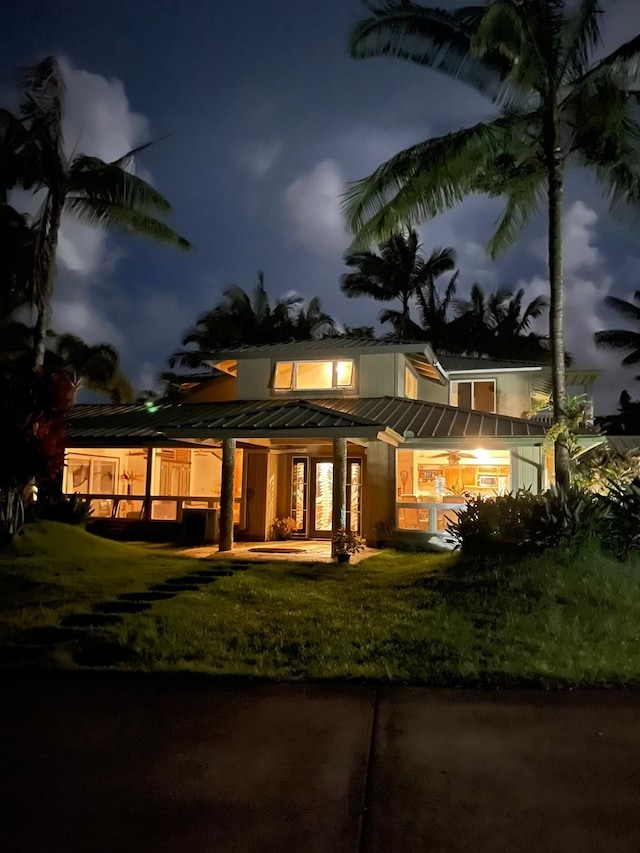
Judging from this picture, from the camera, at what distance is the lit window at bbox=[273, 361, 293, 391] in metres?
18.2

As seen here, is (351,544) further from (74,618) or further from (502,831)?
(502,831)

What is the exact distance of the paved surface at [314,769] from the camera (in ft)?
10.7

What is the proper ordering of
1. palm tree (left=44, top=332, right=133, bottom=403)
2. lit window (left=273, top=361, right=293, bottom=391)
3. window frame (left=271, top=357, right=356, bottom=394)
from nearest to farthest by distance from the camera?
window frame (left=271, top=357, right=356, bottom=394)
lit window (left=273, top=361, right=293, bottom=391)
palm tree (left=44, top=332, right=133, bottom=403)

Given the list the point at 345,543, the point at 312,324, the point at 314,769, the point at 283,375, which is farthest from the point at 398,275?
the point at 314,769

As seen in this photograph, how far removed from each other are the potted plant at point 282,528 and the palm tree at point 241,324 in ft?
67.1

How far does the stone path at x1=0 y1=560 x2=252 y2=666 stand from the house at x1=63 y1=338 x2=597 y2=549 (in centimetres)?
480

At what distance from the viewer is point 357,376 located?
17688mm

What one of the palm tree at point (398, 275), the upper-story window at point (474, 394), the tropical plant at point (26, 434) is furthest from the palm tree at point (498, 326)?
the tropical plant at point (26, 434)

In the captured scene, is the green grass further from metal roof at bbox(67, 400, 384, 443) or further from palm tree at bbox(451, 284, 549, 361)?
palm tree at bbox(451, 284, 549, 361)

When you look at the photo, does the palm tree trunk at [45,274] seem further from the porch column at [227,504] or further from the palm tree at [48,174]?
the porch column at [227,504]

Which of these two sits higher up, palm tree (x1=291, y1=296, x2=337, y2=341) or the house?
palm tree (x1=291, y1=296, x2=337, y2=341)

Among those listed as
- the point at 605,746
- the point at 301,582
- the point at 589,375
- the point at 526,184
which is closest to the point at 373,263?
the point at 589,375

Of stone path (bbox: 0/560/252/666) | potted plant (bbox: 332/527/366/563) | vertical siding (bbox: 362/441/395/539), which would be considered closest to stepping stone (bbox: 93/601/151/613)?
stone path (bbox: 0/560/252/666)

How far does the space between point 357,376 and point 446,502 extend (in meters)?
4.43
